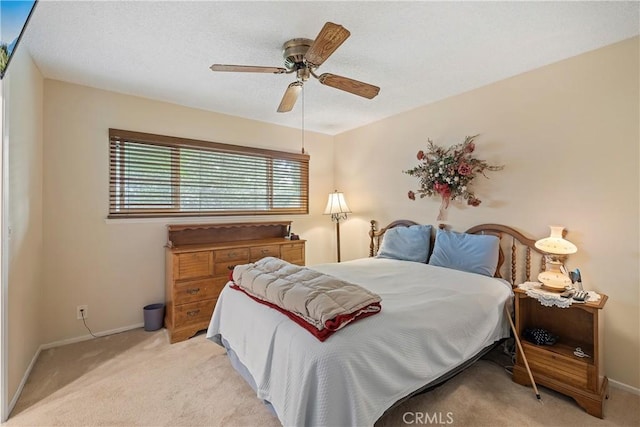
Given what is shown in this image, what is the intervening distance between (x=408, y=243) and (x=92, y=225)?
3.26 meters

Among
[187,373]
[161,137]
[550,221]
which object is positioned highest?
[161,137]

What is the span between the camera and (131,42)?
6.82 feet

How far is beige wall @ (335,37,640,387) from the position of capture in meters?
2.08

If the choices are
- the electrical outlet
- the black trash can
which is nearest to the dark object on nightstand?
the black trash can

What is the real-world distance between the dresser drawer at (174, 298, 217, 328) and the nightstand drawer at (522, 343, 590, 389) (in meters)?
2.81

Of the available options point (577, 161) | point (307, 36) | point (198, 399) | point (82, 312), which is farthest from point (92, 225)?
point (577, 161)

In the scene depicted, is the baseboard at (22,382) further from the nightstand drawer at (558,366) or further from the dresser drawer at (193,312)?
the nightstand drawer at (558,366)

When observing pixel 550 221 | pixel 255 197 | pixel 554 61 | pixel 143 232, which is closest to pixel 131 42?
pixel 143 232

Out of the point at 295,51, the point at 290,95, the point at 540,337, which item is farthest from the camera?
the point at 290,95

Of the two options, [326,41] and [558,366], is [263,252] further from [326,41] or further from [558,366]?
[558,366]

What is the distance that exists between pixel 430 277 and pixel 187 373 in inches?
83.5

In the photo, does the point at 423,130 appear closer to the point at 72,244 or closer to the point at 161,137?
the point at 161,137

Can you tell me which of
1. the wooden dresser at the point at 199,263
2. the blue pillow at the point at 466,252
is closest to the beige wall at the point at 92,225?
the wooden dresser at the point at 199,263

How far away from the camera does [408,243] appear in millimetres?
3215
